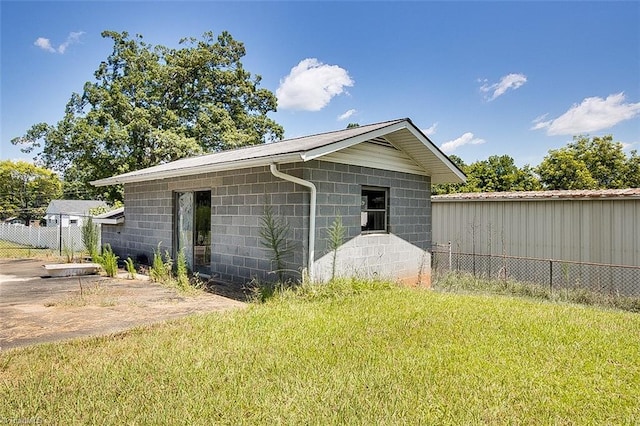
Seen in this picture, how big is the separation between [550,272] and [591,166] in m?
24.2

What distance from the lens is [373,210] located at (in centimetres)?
818

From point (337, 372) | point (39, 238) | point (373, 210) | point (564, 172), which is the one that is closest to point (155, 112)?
point (39, 238)

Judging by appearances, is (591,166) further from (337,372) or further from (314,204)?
(337,372)

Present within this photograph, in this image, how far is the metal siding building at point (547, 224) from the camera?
338 inches

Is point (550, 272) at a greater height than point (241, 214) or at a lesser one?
lesser

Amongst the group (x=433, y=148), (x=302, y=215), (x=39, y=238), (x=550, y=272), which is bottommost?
(x=550, y=272)

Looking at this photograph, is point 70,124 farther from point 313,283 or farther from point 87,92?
point 313,283

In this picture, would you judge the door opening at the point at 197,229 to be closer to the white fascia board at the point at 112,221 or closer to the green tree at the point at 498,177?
the white fascia board at the point at 112,221

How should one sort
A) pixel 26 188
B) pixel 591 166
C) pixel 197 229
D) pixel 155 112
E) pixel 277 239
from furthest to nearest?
pixel 26 188, pixel 591 166, pixel 155 112, pixel 197 229, pixel 277 239

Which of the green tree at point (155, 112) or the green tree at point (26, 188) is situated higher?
the green tree at point (155, 112)

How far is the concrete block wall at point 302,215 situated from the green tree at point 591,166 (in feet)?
74.4

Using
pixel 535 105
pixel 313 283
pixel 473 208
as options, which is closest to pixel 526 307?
pixel 313 283

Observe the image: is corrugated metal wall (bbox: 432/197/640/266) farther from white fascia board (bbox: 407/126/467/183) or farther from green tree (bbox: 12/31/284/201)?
green tree (bbox: 12/31/284/201)

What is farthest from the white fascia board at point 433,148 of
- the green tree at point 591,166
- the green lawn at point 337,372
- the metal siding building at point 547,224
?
the green tree at point 591,166
